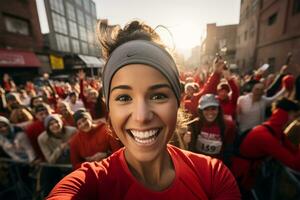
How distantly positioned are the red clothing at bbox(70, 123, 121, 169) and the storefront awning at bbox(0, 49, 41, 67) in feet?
48.6

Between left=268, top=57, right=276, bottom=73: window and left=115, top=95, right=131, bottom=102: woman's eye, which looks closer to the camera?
left=115, top=95, right=131, bottom=102: woman's eye

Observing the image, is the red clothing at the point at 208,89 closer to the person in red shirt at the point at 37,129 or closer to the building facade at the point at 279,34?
the person in red shirt at the point at 37,129

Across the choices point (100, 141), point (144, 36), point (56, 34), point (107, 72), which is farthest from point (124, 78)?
point (56, 34)

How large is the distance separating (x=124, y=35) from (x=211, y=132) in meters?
2.22

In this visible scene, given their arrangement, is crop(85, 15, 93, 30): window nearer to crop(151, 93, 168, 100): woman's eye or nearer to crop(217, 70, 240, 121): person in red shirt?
crop(217, 70, 240, 121): person in red shirt

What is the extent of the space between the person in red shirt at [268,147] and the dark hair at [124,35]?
6.93 ft

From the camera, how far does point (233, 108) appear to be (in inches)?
169

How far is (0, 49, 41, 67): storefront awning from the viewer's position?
45.9ft

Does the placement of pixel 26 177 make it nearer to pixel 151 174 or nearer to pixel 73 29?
pixel 151 174

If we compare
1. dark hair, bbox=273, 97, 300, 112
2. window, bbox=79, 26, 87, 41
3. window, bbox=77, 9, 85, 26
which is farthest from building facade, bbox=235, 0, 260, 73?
window, bbox=77, 9, 85, 26

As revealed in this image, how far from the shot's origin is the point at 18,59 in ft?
50.4

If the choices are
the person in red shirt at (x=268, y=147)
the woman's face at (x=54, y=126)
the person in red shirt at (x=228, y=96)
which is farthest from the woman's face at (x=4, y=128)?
the person in red shirt at (x=228, y=96)

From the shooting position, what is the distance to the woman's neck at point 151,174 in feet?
3.97

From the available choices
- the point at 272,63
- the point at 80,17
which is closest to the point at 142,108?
the point at 272,63
